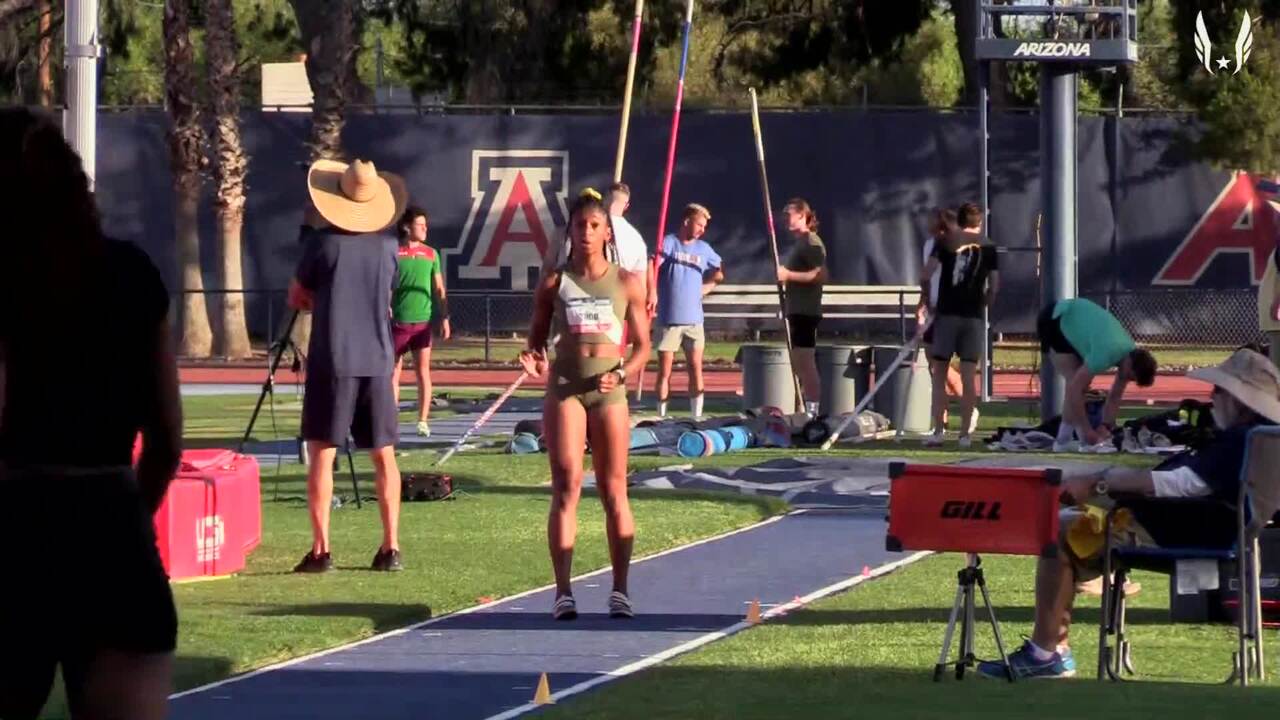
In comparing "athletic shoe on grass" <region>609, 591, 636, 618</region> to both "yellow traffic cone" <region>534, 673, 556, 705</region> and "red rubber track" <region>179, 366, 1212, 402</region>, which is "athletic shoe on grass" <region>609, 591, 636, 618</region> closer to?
"yellow traffic cone" <region>534, 673, 556, 705</region>

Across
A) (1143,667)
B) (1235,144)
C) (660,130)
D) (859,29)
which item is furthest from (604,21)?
(1143,667)

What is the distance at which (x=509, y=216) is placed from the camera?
33750 mm

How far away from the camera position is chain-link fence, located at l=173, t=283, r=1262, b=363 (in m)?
31.9

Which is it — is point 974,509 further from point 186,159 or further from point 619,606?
point 186,159

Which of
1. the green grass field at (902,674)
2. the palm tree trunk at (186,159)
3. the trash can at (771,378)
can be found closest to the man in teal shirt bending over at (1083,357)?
the trash can at (771,378)

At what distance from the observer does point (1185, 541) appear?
8.84 m

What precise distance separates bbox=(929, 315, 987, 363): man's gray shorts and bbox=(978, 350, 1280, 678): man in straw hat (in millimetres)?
10060

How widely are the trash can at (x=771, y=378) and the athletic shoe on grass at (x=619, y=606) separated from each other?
413 inches

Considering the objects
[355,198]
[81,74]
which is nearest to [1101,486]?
[355,198]

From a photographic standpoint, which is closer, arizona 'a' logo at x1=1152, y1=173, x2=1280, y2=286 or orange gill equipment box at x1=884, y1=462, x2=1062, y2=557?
orange gill equipment box at x1=884, y1=462, x2=1062, y2=557

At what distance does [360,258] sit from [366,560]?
1.68m

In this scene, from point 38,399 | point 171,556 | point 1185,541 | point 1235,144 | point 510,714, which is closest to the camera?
point 38,399

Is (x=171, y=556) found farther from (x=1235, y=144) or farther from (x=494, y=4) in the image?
(x=494, y=4)

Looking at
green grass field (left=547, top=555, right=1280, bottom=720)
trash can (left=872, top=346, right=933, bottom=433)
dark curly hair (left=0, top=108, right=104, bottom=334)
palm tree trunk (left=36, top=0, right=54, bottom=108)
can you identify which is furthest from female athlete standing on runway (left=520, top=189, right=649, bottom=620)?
palm tree trunk (left=36, top=0, right=54, bottom=108)
